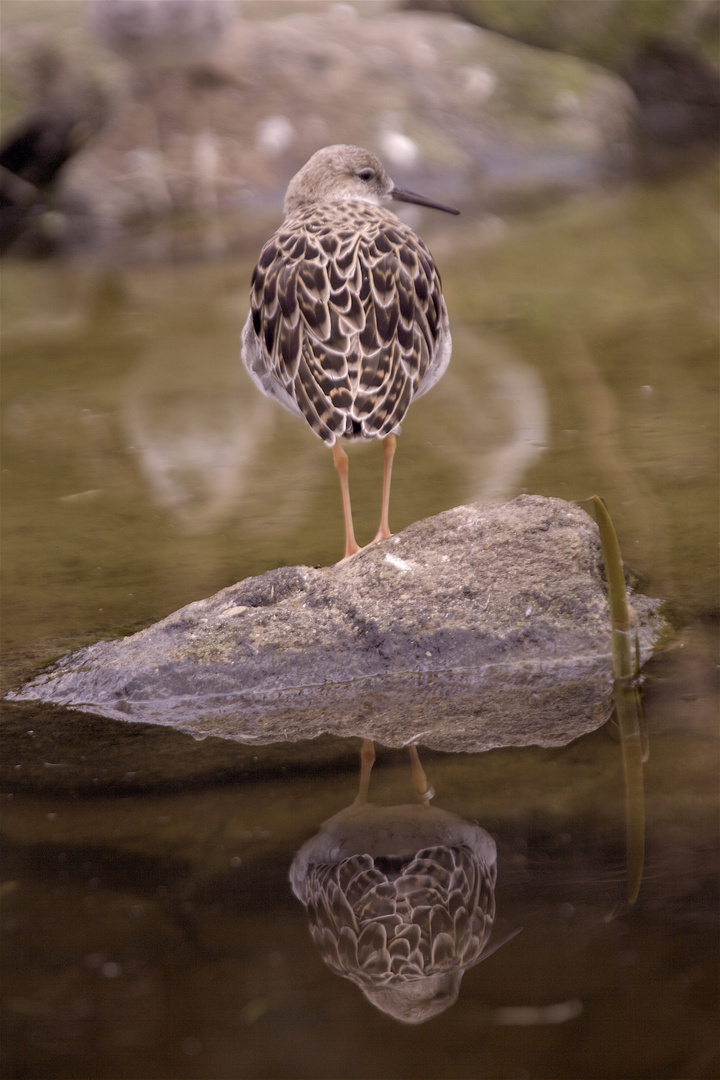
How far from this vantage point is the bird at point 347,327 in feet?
14.9

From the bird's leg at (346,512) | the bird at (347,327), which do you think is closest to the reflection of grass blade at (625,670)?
the bird at (347,327)

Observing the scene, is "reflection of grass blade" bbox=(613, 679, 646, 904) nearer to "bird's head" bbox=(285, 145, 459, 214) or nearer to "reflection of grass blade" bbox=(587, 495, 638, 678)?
"reflection of grass blade" bbox=(587, 495, 638, 678)

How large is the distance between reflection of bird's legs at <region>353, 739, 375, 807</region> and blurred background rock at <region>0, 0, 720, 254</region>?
862 cm

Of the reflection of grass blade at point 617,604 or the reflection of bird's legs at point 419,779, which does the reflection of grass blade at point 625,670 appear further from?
the reflection of bird's legs at point 419,779

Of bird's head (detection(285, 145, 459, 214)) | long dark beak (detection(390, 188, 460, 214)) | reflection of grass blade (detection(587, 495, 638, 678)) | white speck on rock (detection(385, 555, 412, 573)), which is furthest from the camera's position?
long dark beak (detection(390, 188, 460, 214))

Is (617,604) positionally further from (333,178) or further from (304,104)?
(304,104)

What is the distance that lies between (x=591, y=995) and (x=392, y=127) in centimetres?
1206

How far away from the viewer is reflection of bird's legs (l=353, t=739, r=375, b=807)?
340 cm

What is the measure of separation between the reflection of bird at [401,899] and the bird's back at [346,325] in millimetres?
1722

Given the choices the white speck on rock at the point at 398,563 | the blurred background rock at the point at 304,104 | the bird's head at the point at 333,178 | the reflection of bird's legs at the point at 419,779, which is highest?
the bird's head at the point at 333,178

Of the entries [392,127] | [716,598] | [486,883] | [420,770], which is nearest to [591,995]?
[486,883]

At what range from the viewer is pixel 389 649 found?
4113 millimetres

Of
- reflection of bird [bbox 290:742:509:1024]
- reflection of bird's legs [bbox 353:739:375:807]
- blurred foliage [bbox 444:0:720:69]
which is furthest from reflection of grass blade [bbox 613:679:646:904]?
blurred foliage [bbox 444:0:720:69]

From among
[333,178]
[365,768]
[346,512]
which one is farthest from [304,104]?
[365,768]
